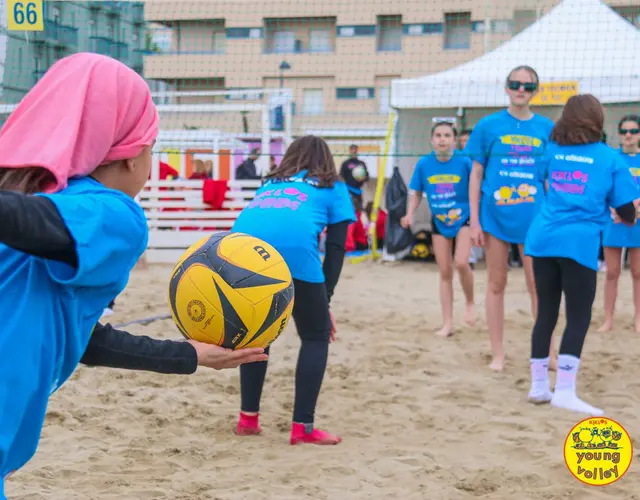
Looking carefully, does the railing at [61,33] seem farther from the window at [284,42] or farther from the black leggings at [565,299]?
the window at [284,42]

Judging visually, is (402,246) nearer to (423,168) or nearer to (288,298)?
(423,168)

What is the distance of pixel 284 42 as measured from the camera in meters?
35.8

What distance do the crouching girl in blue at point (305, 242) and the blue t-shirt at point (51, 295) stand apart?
7.01 feet

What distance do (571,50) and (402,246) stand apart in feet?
12.4

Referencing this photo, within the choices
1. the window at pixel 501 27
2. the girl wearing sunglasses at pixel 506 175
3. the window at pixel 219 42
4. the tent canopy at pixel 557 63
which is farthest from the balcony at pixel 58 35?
the window at pixel 219 42

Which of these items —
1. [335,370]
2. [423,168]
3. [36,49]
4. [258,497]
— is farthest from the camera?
[36,49]

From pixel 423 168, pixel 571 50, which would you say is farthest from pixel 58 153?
pixel 571 50

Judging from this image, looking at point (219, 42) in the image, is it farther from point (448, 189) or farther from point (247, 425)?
point (247, 425)

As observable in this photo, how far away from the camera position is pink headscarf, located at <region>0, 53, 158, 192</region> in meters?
1.44

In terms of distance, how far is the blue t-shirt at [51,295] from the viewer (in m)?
1.41

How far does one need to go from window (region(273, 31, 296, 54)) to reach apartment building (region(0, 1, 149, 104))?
23.2m

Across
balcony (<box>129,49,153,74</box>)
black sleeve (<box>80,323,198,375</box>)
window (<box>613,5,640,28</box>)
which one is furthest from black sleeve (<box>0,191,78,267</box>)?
window (<box>613,5,640,28</box>)

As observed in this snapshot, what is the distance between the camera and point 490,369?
17.3 feet

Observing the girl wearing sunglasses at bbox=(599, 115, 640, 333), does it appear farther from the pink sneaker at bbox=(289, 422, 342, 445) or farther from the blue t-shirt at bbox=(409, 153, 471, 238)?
the pink sneaker at bbox=(289, 422, 342, 445)
